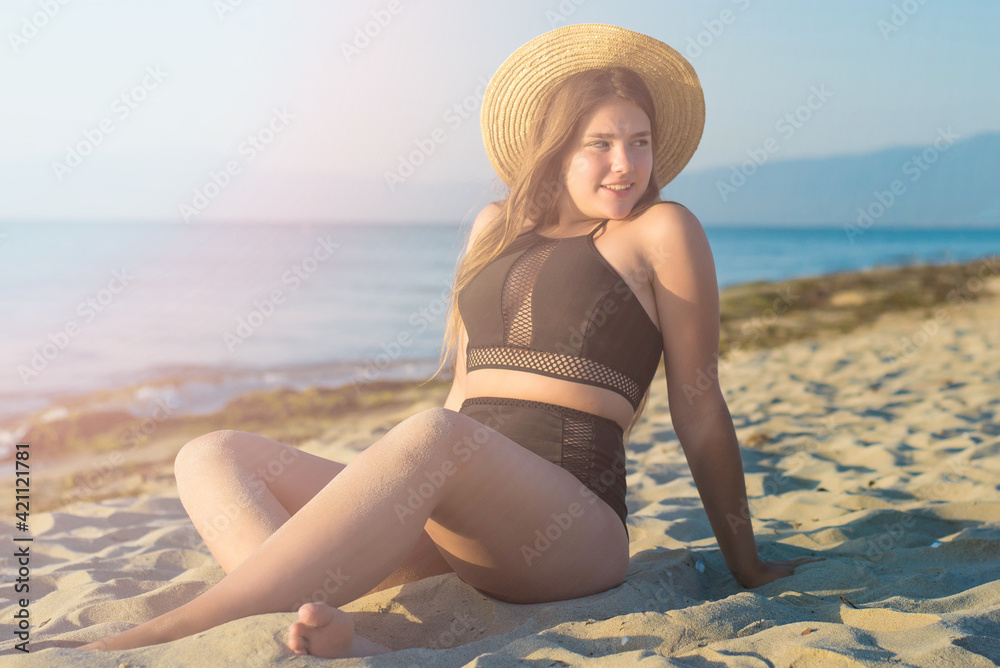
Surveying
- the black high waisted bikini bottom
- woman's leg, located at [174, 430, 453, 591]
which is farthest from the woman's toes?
the black high waisted bikini bottom

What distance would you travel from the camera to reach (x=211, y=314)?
45.7ft

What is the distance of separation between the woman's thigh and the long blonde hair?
48 centimetres

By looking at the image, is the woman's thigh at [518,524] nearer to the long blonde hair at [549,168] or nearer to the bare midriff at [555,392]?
the bare midriff at [555,392]

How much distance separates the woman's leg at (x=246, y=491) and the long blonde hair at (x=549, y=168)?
1.72 feet

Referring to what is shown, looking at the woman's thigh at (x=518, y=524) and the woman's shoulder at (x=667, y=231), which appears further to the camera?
the woman's shoulder at (x=667, y=231)

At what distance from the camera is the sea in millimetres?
8797

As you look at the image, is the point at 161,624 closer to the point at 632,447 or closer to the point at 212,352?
the point at 632,447

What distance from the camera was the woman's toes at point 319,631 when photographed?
1480 mm

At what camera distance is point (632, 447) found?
4.39 meters

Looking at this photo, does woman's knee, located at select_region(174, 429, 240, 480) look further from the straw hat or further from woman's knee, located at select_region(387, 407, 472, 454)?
the straw hat

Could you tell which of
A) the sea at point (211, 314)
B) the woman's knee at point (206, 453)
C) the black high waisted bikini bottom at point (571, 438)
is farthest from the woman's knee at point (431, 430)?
the sea at point (211, 314)

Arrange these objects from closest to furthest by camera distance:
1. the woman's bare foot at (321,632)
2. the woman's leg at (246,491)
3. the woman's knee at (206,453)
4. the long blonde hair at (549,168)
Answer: the woman's bare foot at (321,632)
the woman's leg at (246,491)
the woman's knee at (206,453)
the long blonde hair at (549,168)

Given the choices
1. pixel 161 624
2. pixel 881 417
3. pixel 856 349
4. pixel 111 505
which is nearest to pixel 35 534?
pixel 111 505

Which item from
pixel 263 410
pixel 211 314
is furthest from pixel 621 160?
pixel 211 314
